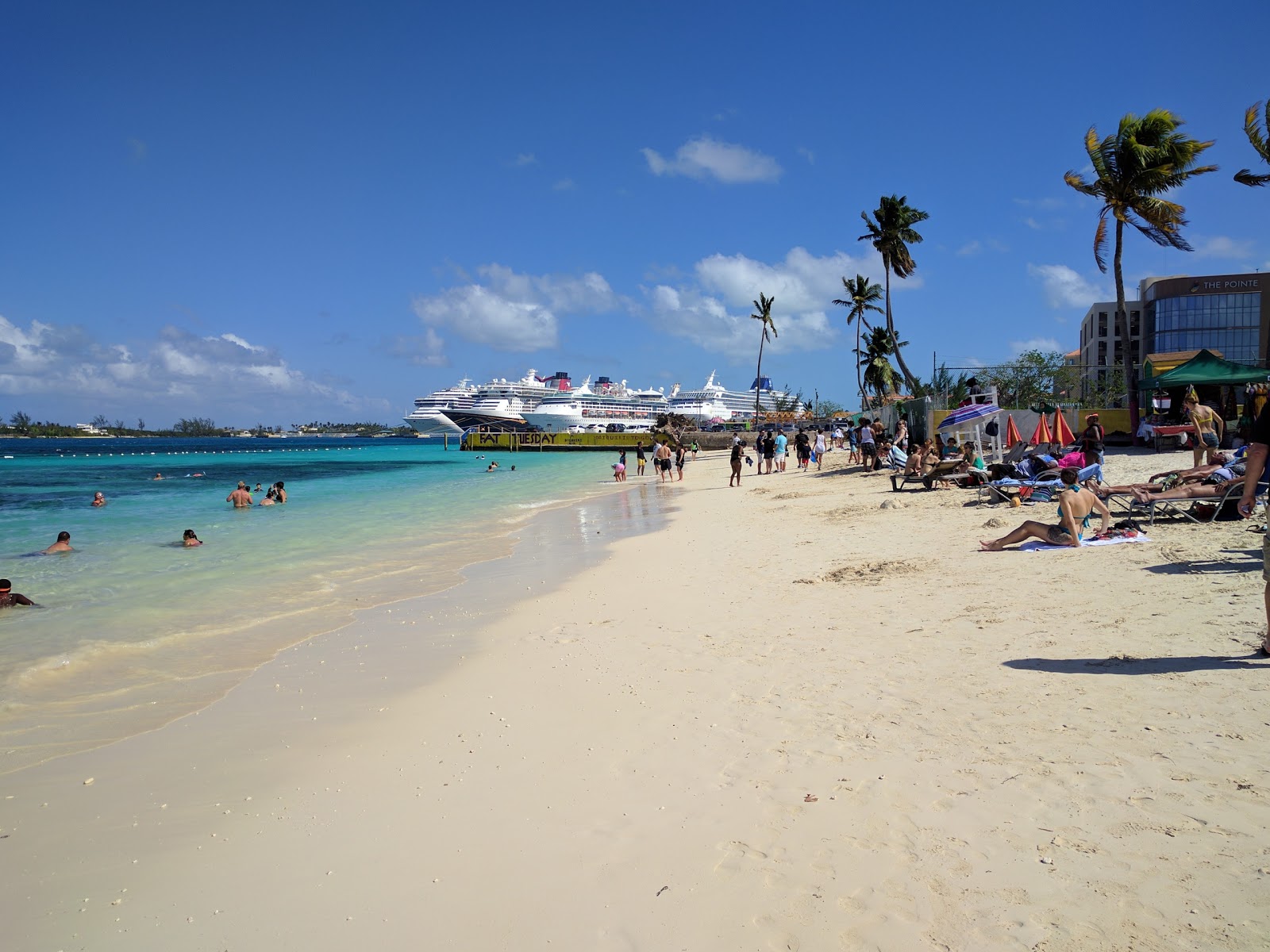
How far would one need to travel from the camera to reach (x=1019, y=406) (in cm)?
3812

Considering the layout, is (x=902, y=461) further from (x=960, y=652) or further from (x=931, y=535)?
(x=960, y=652)

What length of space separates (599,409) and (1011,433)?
92.9m

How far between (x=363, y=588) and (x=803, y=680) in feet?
20.9

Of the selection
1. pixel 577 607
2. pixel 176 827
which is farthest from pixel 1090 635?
pixel 176 827

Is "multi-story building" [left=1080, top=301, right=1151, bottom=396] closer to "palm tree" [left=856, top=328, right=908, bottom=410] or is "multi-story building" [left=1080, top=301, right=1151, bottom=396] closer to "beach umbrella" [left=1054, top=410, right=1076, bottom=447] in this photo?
"palm tree" [left=856, top=328, right=908, bottom=410]

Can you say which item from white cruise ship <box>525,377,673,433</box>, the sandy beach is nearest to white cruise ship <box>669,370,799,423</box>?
white cruise ship <box>525,377,673,433</box>

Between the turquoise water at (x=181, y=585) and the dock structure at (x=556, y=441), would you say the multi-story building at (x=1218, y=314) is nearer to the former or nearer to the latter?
the dock structure at (x=556, y=441)

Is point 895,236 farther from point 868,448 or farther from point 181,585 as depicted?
point 181,585

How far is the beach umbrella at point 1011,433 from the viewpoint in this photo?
21.7 metres

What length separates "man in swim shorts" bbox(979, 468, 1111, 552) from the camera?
7.93 meters

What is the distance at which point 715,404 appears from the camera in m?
128

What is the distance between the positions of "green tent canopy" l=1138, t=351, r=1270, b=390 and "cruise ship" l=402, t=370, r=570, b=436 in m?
84.3

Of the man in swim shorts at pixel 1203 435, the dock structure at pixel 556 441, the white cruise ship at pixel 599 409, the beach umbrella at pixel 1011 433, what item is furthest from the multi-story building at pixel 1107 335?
the man in swim shorts at pixel 1203 435

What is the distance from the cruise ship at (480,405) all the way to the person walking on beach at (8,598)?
8968 cm
